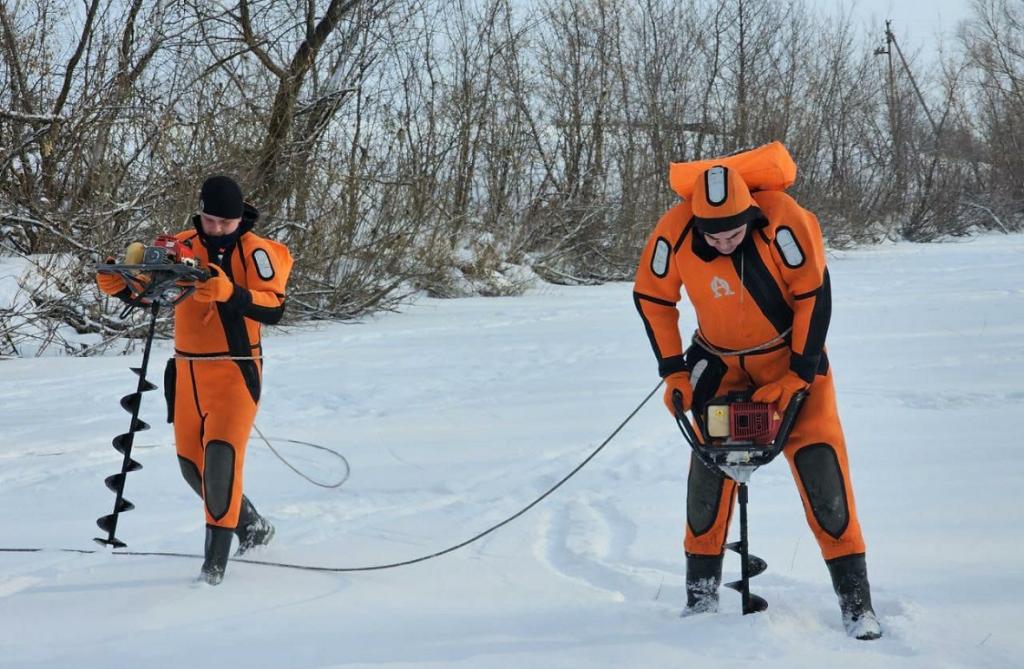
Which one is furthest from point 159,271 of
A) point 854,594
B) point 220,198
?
point 854,594

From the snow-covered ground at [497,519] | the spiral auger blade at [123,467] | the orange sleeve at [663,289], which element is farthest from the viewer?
the spiral auger blade at [123,467]

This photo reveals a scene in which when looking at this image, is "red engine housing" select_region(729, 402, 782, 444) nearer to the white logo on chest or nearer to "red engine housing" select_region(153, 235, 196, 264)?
the white logo on chest

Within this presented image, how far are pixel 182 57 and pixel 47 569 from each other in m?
9.04

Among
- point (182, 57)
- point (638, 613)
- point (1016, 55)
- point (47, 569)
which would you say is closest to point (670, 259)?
point (638, 613)

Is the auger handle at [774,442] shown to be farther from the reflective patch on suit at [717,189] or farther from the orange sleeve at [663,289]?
the reflective patch on suit at [717,189]

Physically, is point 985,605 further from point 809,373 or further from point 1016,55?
point 1016,55

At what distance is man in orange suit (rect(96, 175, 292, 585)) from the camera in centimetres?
414

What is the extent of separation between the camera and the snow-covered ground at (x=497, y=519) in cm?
337

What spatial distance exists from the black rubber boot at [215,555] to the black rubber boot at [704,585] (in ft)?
6.28

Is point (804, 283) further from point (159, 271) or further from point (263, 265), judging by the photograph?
point (159, 271)

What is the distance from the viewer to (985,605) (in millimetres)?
3602

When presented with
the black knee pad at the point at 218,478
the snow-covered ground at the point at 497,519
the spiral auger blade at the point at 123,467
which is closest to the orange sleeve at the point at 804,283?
the snow-covered ground at the point at 497,519

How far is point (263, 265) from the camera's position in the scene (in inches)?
→ 168

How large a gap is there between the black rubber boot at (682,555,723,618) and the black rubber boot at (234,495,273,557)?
81.7 inches
